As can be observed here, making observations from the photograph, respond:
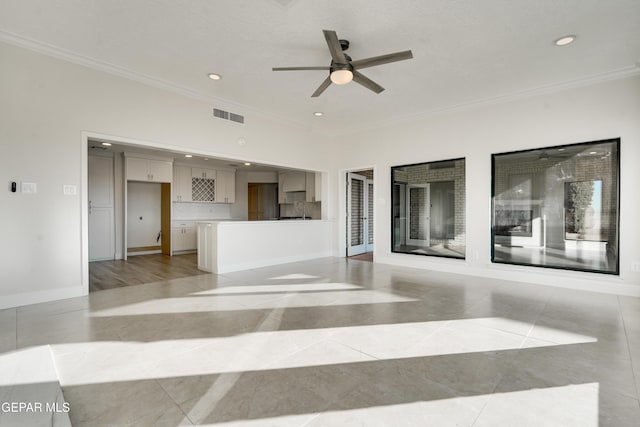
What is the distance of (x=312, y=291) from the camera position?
4.12 metres

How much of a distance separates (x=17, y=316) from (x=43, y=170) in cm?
167

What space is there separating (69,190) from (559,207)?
6.96 m

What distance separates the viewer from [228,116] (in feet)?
17.6

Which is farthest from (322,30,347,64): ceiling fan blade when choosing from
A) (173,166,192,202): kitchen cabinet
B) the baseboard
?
(173,166,192,202): kitchen cabinet

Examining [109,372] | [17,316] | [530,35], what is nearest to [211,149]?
[17,316]

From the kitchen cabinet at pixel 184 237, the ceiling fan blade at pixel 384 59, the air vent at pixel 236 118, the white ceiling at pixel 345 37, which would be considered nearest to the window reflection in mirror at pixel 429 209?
the white ceiling at pixel 345 37

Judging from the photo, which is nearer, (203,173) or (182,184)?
(182,184)

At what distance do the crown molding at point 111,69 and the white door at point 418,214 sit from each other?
3.54 meters

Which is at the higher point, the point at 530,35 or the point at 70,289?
the point at 530,35

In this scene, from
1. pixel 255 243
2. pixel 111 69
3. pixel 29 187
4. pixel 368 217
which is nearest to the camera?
pixel 29 187

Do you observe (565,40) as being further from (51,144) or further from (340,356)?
(51,144)

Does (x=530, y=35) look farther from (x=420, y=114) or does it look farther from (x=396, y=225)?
(x=396, y=225)

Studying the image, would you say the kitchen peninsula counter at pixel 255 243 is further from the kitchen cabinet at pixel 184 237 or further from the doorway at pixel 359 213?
the kitchen cabinet at pixel 184 237

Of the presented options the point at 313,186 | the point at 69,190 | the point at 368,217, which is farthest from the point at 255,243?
the point at 368,217
